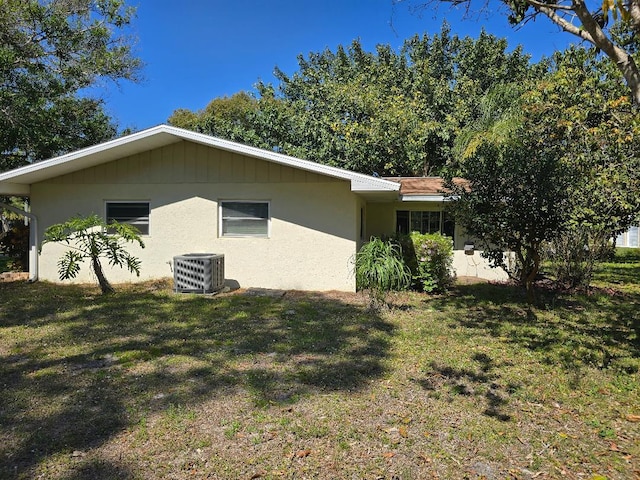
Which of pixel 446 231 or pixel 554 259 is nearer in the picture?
pixel 554 259

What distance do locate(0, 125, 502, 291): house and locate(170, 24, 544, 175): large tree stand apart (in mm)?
7927

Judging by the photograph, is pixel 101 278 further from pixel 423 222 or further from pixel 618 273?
pixel 618 273

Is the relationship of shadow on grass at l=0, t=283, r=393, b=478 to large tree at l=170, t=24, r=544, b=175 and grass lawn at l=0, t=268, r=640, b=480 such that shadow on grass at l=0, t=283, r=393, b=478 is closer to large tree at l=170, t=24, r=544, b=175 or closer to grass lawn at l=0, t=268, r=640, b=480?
grass lawn at l=0, t=268, r=640, b=480

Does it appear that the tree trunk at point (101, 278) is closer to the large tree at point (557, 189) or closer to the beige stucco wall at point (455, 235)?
the large tree at point (557, 189)

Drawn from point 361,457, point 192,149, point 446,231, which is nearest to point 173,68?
point 192,149

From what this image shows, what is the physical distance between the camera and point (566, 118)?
11172 millimetres


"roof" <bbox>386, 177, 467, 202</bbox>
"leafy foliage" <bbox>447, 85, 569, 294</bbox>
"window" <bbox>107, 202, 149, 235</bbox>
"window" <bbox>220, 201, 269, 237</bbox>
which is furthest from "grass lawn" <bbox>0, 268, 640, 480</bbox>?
"roof" <bbox>386, 177, 467, 202</bbox>

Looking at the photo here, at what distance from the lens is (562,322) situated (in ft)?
23.2

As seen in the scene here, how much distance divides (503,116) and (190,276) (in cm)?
1096

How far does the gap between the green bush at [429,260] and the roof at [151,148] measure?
1779 mm

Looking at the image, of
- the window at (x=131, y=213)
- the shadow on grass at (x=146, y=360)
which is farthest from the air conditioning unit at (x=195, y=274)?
the window at (x=131, y=213)

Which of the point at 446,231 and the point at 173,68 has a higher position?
the point at 173,68

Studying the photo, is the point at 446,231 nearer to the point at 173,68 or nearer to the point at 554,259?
the point at 554,259

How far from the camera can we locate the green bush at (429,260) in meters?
9.58
